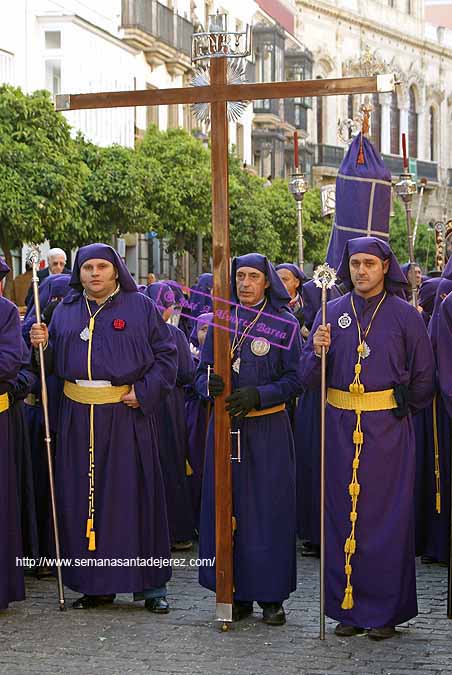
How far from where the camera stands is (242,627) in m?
7.39

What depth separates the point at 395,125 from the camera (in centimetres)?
6969

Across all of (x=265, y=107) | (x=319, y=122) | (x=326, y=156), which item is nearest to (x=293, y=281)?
(x=265, y=107)

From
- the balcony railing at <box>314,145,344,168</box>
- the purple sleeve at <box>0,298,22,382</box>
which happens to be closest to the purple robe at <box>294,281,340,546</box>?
the purple sleeve at <box>0,298,22,382</box>

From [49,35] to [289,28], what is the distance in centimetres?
3116

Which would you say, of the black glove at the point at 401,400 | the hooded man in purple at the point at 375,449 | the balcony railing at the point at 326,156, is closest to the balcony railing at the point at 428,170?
the balcony railing at the point at 326,156

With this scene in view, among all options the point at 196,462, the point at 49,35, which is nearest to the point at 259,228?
the point at 49,35

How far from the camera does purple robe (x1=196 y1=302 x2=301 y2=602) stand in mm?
7496

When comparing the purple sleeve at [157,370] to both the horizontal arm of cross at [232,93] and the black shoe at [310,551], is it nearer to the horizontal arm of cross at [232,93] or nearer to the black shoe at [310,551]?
the horizontal arm of cross at [232,93]

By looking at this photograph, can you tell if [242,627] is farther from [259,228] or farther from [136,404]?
[259,228]

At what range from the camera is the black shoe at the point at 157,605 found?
769 cm

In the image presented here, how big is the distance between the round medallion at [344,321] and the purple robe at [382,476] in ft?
0.11

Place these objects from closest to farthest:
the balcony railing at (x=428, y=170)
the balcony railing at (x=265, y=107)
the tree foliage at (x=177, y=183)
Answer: the tree foliage at (x=177, y=183), the balcony railing at (x=265, y=107), the balcony railing at (x=428, y=170)

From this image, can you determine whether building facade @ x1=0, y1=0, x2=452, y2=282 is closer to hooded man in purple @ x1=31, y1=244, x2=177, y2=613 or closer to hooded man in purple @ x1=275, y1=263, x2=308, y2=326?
hooded man in purple @ x1=31, y1=244, x2=177, y2=613

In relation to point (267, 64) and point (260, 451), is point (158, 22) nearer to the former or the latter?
point (267, 64)
